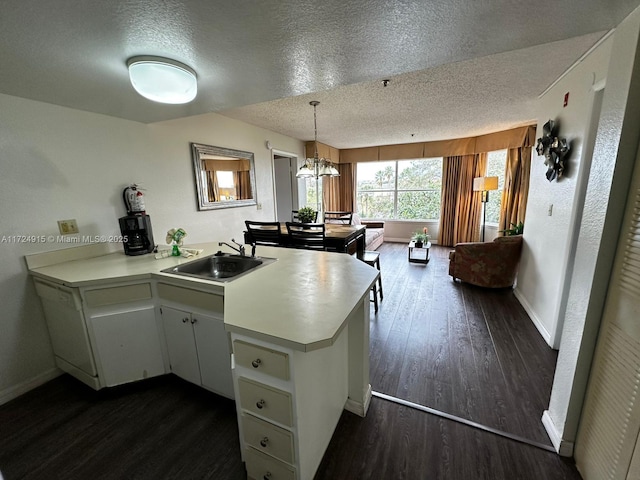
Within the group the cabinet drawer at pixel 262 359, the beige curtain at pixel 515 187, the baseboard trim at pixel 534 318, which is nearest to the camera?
the cabinet drawer at pixel 262 359

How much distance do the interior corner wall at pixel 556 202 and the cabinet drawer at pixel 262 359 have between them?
2.33 metres

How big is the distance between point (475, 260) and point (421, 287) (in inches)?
29.5

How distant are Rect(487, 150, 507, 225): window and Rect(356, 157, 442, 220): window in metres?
1.00

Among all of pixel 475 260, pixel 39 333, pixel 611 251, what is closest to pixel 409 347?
pixel 611 251

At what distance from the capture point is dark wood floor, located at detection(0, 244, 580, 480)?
128 cm

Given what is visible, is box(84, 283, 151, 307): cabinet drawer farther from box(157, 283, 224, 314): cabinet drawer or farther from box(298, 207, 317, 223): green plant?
box(298, 207, 317, 223): green plant

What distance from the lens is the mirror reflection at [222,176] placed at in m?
2.94

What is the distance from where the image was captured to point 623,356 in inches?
40.2

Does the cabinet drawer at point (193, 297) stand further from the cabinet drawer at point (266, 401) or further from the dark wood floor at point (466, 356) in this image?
the dark wood floor at point (466, 356)

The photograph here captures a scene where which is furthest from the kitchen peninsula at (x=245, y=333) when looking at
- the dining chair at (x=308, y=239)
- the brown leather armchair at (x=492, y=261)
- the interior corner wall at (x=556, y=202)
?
the brown leather armchair at (x=492, y=261)

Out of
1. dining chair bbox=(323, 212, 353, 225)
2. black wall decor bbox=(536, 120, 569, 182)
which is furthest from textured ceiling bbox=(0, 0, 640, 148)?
dining chair bbox=(323, 212, 353, 225)

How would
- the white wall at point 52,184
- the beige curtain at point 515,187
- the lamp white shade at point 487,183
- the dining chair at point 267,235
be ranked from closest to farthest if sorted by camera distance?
the white wall at point 52,184 → the dining chair at point 267,235 → the beige curtain at point 515,187 → the lamp white shade at point 487,183

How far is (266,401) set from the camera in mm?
1038

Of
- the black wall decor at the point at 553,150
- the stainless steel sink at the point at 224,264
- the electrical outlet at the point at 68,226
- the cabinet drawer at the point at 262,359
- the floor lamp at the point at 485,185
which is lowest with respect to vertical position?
the cabinet drawer at the point at 262,359
